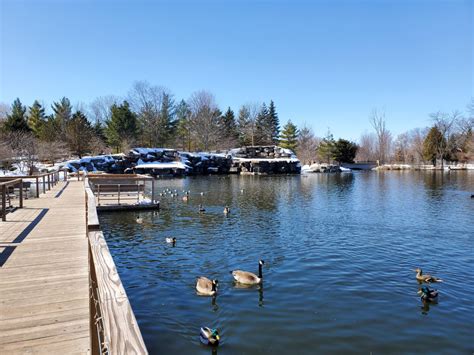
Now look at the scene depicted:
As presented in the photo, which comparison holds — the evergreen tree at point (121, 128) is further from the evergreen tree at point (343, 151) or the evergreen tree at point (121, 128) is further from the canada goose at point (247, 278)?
the canada goose at point (247, 278)

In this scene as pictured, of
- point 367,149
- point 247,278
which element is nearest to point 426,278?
point 247,278

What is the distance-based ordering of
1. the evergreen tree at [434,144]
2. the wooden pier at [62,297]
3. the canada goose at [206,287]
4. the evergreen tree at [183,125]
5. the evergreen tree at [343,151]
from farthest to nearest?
1. the evergreen tree at [343,151]
2. the evergreen tree at [434,144]
3. the evergreen tree at [183,125]
4. the canada goose at [206,287]
5. the wooden pier at [62,297]

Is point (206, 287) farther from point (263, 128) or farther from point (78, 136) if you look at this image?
point (263, 128)

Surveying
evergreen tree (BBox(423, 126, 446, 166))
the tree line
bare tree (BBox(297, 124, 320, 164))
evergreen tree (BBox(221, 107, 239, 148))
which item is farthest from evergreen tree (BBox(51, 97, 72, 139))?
evergreen tree (BBox(423, 126, 446, 166))

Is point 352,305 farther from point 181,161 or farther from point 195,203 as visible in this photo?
point 181,161

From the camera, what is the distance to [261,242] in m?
14.3

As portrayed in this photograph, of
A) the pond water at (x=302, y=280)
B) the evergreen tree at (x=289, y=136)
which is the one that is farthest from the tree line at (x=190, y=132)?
the pond water at (x=302, y=280)

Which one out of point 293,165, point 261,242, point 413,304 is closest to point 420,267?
point 413,304

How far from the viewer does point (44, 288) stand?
5.73 metres

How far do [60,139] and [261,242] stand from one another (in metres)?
48.8

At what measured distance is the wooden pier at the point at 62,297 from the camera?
8.19ft

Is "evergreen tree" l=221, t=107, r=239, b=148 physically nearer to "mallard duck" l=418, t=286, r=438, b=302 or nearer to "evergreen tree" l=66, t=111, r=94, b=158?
"evergreen tree" l=66, t=111, r=94, b=158

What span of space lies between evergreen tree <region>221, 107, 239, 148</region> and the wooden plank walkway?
70.6 metres

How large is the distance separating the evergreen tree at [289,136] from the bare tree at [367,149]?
3592cm
